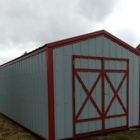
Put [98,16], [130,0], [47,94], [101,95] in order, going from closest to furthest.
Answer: [47,94]
[101,95]
[130,0]
[98,16]

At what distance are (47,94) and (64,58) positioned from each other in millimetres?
1148

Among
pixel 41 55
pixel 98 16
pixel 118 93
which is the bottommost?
pixel 118 93

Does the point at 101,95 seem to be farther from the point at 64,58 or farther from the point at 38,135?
the point at 38,135

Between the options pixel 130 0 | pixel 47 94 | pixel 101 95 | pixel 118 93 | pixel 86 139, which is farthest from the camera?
pixel 130 0

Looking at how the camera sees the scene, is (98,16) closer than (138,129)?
No

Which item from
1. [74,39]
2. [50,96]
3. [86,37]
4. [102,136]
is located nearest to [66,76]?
[50,96]

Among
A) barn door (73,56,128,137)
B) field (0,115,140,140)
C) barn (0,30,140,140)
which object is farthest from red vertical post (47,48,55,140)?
field (0,115,140,140)

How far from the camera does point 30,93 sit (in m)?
5.94

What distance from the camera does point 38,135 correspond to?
531cm

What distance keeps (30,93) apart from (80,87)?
188 cm

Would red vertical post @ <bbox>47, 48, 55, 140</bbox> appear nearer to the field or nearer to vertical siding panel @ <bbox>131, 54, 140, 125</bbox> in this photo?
the field

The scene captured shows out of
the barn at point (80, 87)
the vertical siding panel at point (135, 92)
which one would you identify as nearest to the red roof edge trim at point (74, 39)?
the barn at point (80, 87)

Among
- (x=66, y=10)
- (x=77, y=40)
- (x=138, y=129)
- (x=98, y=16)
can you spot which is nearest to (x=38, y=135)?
(x=77, y=40)

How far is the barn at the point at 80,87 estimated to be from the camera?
479 cm
